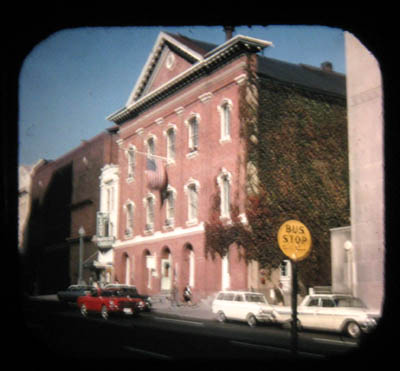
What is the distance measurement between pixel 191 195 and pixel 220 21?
2389 centimetres

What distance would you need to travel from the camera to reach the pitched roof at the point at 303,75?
26141 mm

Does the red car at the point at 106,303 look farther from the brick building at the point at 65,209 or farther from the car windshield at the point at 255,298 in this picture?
the car windshield at the point at 255,298

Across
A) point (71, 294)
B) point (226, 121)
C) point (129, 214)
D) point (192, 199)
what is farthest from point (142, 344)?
point (192, 199)

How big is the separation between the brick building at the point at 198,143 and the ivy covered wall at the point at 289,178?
609 mm

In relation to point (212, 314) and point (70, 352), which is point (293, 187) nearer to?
point (212, 314)

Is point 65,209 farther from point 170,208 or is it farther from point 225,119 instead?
point 170,208

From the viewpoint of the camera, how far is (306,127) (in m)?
22.5

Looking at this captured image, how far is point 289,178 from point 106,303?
11188 millimetres

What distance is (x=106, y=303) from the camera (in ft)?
33.8

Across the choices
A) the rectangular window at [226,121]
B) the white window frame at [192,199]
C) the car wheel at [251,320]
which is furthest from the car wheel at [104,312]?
the white window frame at [192,199]

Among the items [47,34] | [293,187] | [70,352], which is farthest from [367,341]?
[293,187]

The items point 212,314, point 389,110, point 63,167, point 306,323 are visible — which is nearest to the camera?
point 389,110

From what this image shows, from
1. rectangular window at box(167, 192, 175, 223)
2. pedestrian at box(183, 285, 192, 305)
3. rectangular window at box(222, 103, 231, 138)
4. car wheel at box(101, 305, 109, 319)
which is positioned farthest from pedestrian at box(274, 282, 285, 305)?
car wheel at box(101, 305, 109, 319)

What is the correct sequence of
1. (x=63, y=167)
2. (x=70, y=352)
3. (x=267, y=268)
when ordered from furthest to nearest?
(x=267, y=268)
(x=63, y=167)
(x=70, y=352)
